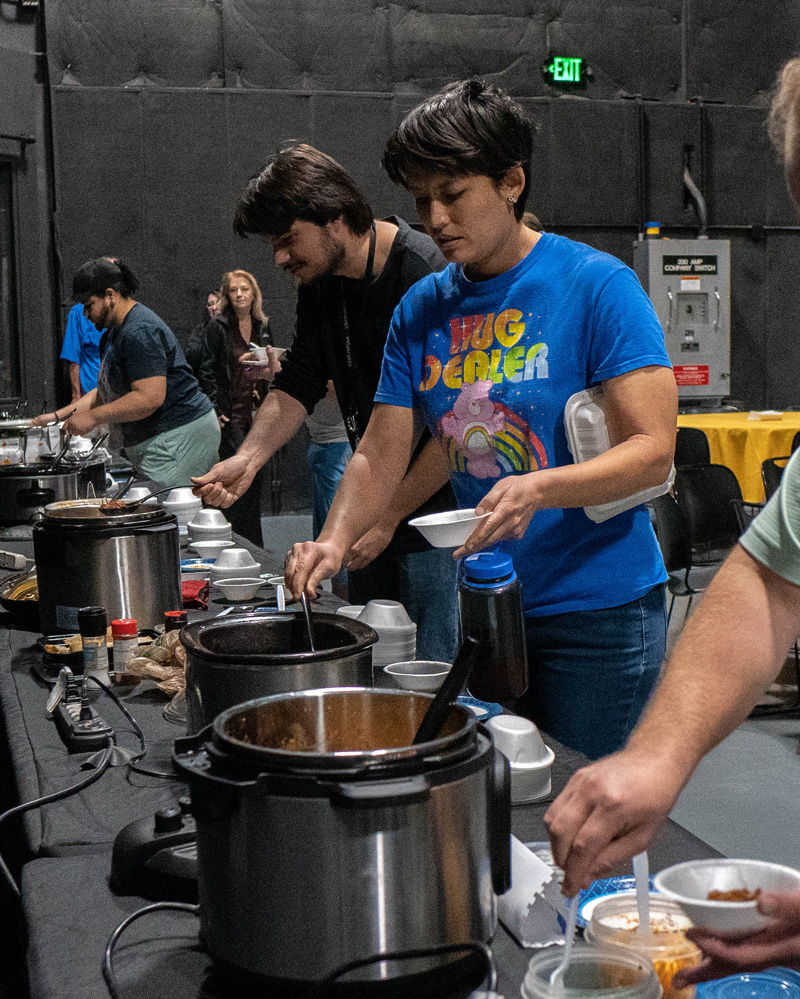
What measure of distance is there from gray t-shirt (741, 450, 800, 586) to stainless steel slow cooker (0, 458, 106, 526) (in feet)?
7.94

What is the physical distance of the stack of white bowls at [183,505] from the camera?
328 cm

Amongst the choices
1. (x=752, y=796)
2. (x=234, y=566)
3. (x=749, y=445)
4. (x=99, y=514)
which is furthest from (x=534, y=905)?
(x=749, y=445)

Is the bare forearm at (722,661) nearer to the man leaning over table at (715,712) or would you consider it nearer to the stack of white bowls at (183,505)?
the man leaning over table at (715,712)

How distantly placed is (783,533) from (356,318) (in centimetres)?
169

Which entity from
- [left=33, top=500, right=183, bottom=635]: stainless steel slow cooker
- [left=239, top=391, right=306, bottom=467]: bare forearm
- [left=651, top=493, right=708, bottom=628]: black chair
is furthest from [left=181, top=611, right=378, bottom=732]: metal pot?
[left=651, top=493, right=708, bottom=628]: black chair

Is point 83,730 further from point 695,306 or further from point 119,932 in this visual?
point 695,306

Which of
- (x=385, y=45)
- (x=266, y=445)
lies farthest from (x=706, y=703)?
(x=385, y=45)

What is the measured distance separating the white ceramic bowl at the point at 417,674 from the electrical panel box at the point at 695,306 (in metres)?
7.25

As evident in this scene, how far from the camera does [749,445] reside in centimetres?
578

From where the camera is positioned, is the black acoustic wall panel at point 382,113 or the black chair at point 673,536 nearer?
the black chair at point 673,536

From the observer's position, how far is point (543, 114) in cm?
877

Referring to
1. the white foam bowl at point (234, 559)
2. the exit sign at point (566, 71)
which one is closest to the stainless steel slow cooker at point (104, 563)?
the white foam bowl at point (234, 559)

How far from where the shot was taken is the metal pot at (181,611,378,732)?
1.21 m

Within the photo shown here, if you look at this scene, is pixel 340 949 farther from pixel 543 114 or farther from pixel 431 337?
pixel 543 114
